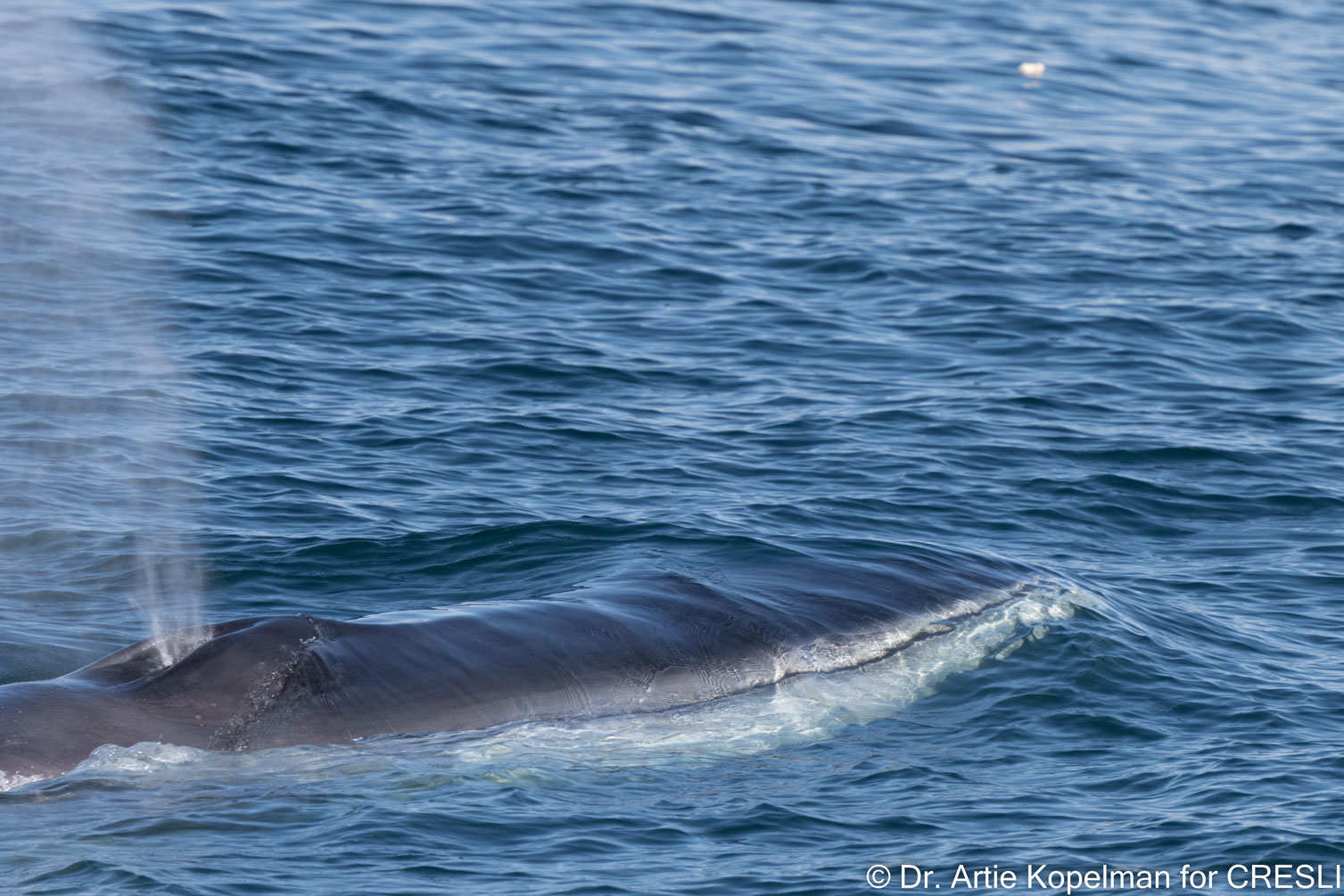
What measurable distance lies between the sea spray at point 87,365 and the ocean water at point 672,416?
2.8 inches

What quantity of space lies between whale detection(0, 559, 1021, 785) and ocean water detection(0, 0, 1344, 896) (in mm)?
174

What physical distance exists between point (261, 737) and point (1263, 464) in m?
11.4

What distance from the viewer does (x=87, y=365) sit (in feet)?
60.5

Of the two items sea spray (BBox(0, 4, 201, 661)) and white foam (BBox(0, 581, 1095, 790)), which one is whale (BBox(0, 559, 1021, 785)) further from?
→ sea spray (BBox(0, 4, 201, 661))

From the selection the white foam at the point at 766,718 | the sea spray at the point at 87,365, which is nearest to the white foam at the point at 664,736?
the white foam at the point at 766,718

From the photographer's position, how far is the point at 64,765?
9273 millimetres

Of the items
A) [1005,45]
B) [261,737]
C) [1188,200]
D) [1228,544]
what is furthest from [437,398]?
[1005,45]

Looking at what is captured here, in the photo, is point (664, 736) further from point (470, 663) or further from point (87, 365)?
point (87, 365)

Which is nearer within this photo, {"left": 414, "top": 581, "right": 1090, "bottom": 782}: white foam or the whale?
the whale

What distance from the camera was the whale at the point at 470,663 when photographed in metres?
9.66

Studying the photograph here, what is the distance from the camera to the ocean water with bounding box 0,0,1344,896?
9.99 metres

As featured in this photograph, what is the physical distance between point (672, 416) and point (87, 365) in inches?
233

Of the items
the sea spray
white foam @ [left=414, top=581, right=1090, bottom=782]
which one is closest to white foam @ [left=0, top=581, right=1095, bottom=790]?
white foam @ [left=414, top=581, right=1090, bottom=782]

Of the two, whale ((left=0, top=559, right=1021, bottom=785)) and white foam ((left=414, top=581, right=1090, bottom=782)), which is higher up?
whale ((left=0, top=559, right=1021, bottom=785))
